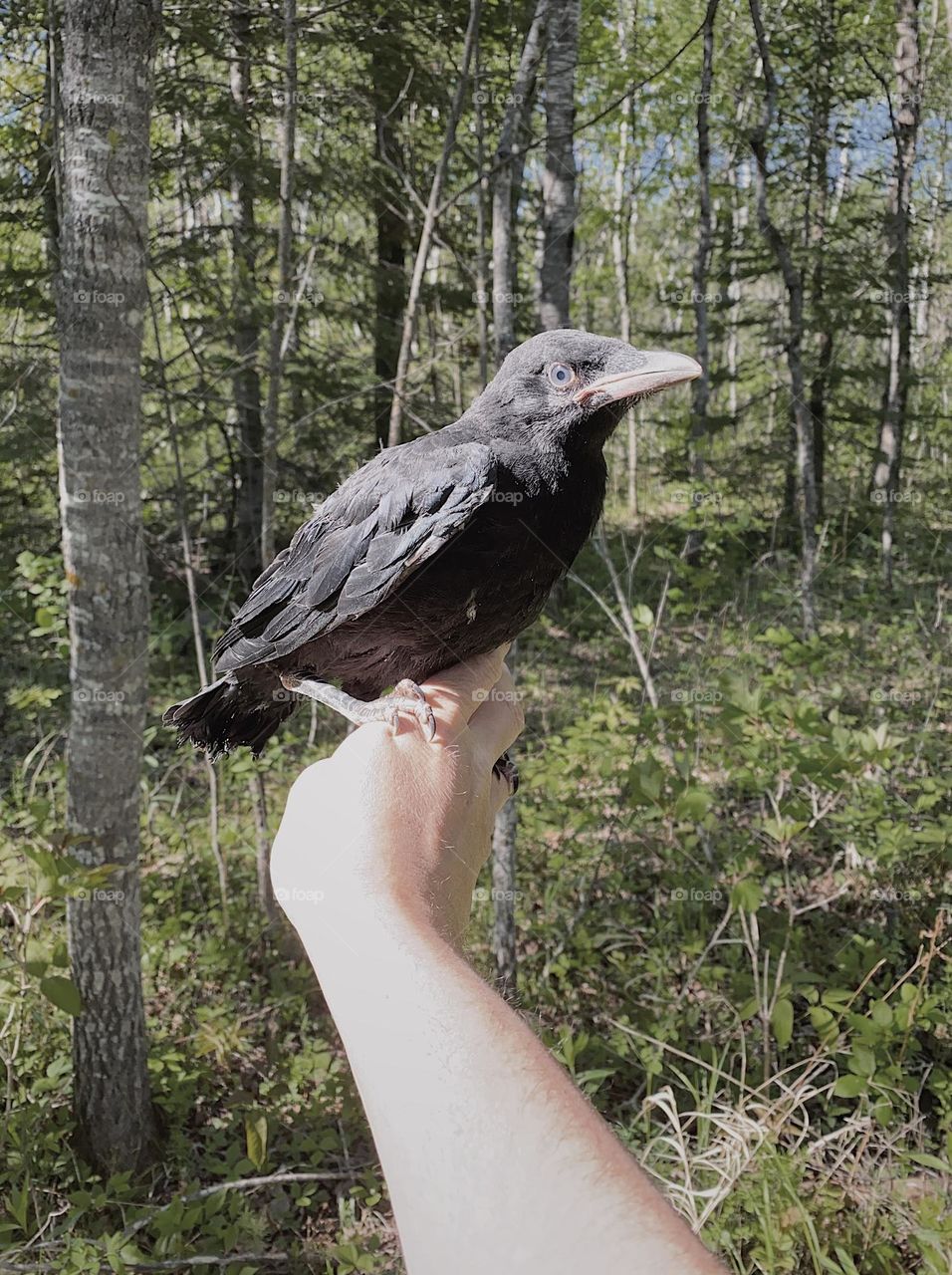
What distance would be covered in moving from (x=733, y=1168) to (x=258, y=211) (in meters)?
8.66

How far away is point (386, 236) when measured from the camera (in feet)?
30.4

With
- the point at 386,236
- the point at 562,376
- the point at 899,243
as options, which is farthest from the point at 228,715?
the point at 899,243

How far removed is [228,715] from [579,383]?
1.65 m

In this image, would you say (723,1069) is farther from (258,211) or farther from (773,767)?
(258,211)

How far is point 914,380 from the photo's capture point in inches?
426

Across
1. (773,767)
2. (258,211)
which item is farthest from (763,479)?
(773,767)

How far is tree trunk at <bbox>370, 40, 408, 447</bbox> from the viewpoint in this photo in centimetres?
580

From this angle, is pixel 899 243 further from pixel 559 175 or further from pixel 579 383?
pixel 579 383

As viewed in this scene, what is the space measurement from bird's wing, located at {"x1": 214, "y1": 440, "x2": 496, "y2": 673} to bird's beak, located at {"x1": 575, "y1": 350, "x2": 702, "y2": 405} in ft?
1.26

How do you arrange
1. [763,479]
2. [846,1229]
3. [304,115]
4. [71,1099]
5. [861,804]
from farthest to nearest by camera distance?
[763,479] < [304,115] < [861,804] < [71,1099] < [846,1229]

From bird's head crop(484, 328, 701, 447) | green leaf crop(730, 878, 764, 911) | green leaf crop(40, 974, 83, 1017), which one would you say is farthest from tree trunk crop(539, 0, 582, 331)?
green leaf crop(40, 974, 83, 1017)

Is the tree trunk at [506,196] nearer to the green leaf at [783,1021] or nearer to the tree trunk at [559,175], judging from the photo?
the tree trunk at [559,175]

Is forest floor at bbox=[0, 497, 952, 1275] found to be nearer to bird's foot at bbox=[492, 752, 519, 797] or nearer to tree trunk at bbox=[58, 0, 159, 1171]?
tree trunk at bbox=[58, 0, 159, 1171]

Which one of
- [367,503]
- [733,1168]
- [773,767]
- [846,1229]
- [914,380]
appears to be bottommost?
[846,1229]
